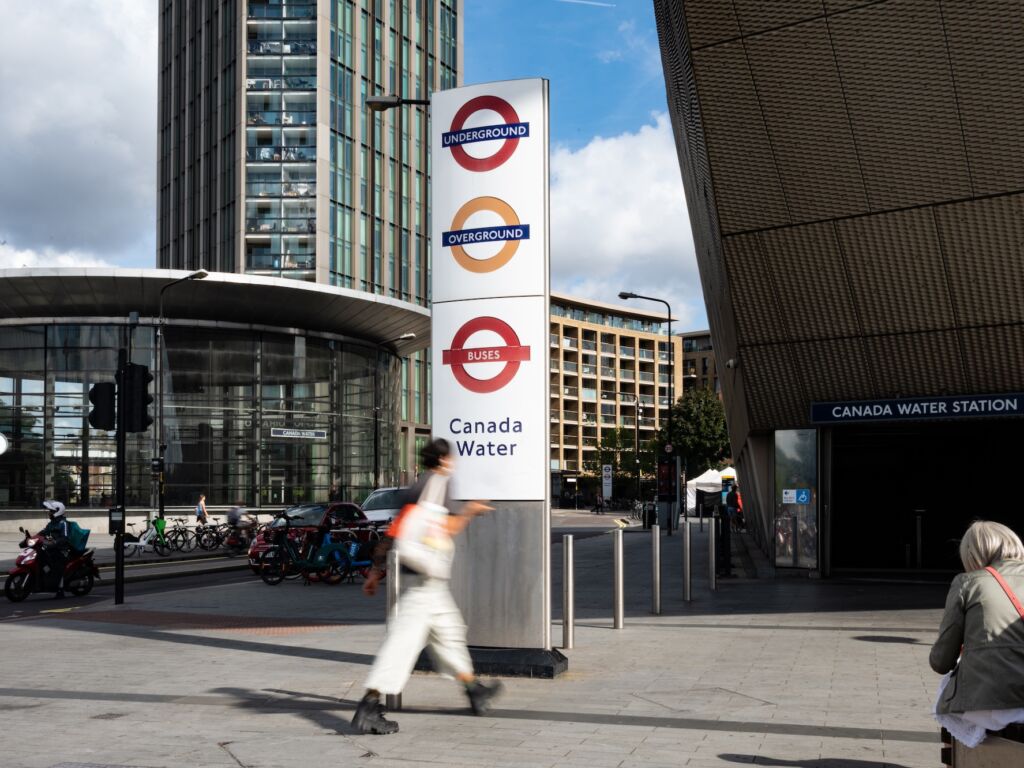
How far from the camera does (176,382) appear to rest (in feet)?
145

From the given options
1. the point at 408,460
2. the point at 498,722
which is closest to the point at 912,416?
the point at 498,722

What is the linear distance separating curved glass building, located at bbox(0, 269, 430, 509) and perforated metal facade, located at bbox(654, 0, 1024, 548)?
28.1 m

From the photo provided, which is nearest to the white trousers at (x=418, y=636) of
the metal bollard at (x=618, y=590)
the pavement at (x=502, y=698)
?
the pavement at (x=502, y=698)

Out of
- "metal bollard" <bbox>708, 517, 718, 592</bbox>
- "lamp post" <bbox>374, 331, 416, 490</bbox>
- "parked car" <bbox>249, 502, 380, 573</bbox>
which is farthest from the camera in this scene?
"lamp post" <bbox>374, 331, 416, 490</bbox>

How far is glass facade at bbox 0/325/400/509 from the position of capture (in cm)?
4334

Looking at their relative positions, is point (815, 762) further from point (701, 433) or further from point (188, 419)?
point (701, 433)

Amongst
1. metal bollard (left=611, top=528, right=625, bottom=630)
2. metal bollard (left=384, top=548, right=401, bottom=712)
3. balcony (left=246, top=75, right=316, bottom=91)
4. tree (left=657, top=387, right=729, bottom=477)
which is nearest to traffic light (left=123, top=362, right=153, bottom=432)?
metal bollard (left=611, top=528, right=625, bottom=630)

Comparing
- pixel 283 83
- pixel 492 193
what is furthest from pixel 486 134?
pixel 283 83

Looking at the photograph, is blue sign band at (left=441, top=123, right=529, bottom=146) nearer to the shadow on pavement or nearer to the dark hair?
the dark hair

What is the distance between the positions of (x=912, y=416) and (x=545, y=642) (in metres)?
10.8

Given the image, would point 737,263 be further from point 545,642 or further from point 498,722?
point 498,722

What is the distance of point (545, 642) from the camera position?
891cm

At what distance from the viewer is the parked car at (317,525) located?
2131 centimetres

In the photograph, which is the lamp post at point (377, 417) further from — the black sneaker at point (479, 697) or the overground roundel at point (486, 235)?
the black sneaker at point (479, 697)
